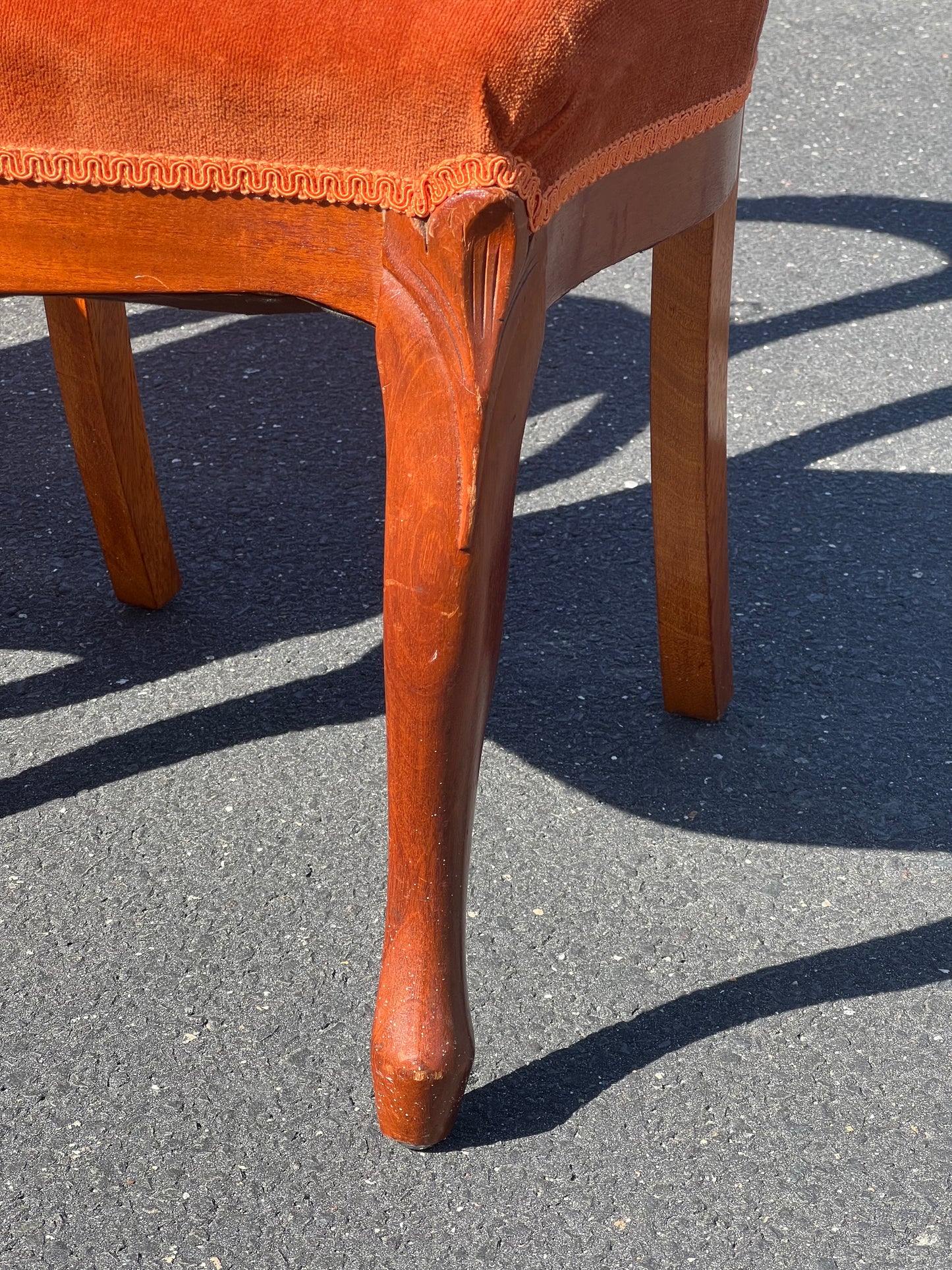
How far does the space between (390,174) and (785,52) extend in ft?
9.21

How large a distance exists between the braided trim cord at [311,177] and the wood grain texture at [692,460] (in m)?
0.34

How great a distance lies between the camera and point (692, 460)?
1.23 meters

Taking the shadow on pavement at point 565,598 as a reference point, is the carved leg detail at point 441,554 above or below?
above

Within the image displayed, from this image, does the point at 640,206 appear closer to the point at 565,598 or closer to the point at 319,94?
the point at 319,94

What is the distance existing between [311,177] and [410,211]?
0.06 metres

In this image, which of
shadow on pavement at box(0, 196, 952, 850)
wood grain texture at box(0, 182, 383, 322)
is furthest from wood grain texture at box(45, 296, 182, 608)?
wood grain texture at box(0, 182, 383, 322)

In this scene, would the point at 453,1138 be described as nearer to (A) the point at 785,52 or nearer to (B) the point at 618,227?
(B) the point at 618,227

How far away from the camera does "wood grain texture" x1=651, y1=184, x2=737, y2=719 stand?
3.84 feet

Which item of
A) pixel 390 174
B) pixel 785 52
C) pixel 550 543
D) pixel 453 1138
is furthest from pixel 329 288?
pixel 785 52

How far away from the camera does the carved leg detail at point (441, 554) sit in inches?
29.3

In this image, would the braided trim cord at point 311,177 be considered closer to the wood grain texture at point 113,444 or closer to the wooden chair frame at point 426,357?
the wooden chair frame at point 426,357

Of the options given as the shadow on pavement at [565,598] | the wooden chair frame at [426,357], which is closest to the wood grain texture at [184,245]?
the wooden chair frame at [426,357]

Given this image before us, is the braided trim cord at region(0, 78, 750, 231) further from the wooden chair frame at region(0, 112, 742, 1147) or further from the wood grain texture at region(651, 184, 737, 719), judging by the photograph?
the wood grain texture at region(651, 184, 737, 719)

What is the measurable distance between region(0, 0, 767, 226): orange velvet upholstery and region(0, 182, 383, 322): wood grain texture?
0.01m
